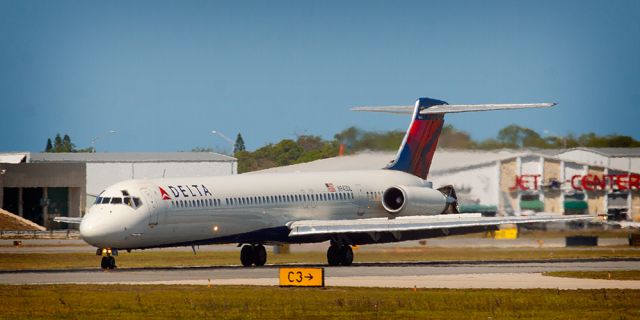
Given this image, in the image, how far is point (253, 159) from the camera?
519ft

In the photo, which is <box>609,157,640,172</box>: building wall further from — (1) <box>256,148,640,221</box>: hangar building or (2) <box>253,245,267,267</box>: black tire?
(2) <box>253,245,267,267</box>: black tire

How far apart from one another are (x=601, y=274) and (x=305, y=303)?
55.8ft

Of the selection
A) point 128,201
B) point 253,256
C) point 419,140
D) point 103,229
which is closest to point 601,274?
point 253,256

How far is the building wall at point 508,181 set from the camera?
108m

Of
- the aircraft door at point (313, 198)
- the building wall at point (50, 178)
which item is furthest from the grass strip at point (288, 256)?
the building wall at point (50, 178)

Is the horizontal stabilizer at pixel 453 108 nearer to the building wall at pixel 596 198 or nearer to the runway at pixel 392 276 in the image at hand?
the runway at pixel 392 276

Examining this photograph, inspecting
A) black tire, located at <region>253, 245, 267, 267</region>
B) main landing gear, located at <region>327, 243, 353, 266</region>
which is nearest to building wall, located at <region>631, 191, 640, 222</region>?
main landing gear, located at <region>327, 243, 353, 266</region>

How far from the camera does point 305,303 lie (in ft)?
128

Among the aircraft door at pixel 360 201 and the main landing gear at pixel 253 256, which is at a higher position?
the aircraft door at pixel 360 201

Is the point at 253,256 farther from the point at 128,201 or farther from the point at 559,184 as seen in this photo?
the point at 559,184

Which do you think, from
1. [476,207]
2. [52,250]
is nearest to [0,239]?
[52,250]

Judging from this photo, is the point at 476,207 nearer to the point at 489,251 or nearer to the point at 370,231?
the point at 489,251

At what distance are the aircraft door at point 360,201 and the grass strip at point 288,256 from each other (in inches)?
117

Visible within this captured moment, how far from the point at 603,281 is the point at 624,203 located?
70.9 m
